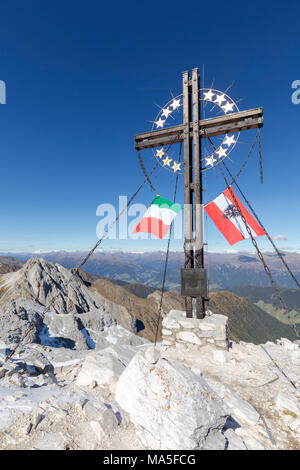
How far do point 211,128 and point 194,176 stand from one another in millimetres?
1993

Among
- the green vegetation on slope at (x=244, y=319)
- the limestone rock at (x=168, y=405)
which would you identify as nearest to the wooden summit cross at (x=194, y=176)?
the limestone rock at (x=168, y=405)

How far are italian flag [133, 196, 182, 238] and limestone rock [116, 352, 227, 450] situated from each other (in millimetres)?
5717

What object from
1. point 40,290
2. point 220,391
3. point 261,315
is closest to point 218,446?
point 220,391

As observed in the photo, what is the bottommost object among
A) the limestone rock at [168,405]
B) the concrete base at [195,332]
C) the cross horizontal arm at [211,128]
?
the concrete base at [195,332]

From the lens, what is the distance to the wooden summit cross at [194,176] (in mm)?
7941

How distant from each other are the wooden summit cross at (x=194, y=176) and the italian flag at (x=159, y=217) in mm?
712

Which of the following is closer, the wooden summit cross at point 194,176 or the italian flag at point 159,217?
the wooden summit cross at point 194,176

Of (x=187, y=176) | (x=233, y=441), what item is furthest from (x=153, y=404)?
(x=187, y=176)

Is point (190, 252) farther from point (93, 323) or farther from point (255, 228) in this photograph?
point (93, 323)

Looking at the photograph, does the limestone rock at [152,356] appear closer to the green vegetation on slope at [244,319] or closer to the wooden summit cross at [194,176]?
the wooden summit cross at [194,176]

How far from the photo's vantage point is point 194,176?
824 cm

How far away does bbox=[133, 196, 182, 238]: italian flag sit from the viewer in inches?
349

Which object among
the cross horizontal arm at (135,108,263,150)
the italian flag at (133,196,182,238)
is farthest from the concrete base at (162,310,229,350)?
the cross horizontal arm at (135,108,263,150)
